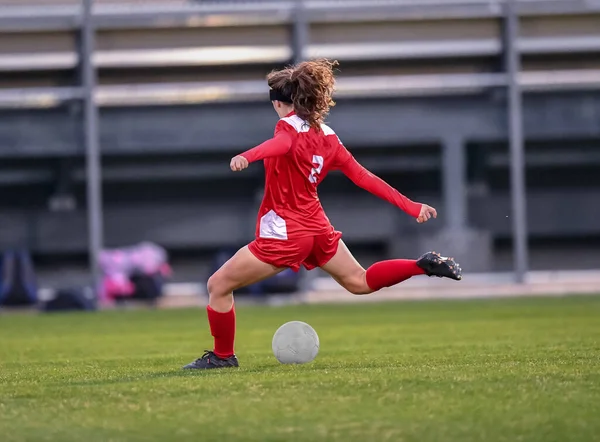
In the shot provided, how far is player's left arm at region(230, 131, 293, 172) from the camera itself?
591 centimetres

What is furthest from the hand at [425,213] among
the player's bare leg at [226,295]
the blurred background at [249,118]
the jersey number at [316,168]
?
the blurred background at [249,118]

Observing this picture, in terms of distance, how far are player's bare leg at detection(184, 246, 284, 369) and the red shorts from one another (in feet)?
0.15

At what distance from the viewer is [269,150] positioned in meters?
6.25

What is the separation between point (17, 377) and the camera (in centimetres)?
687

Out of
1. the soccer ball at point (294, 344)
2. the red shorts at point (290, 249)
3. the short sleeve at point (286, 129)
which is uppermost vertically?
the short sleeve at point (286, 129)

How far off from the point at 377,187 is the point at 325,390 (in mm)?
1763

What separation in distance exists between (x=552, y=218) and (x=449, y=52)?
409 cm

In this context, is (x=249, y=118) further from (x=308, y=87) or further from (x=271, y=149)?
(x=271, y=149)

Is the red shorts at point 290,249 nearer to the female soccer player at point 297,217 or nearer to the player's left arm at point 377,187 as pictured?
the female soccer player at point 297,217

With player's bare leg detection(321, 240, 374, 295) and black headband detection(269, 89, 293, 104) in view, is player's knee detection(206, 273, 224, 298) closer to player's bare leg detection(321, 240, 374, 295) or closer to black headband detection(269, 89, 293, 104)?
player's bare leg detection(321, 240, 374, 295)

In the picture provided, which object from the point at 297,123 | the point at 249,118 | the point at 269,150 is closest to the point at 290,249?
the point at 269,150

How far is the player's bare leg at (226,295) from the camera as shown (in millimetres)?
6535

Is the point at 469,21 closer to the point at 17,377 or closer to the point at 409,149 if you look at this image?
the point at 409,149

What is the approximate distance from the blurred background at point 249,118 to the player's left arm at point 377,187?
11.3 metres
